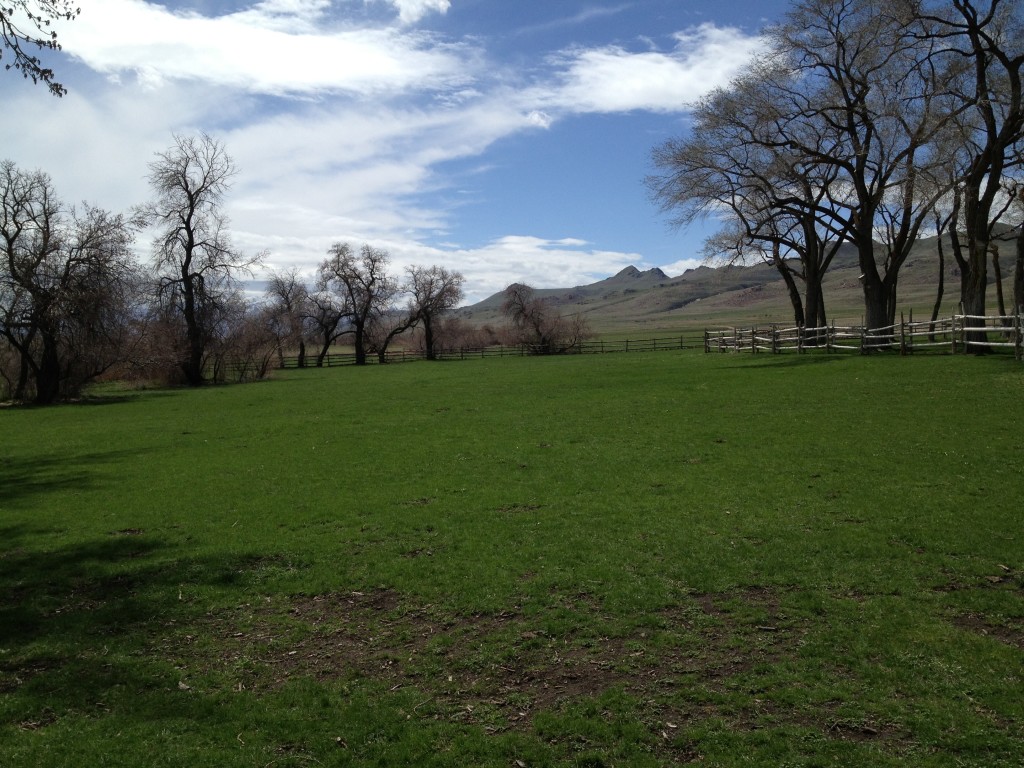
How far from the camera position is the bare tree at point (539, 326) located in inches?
3238

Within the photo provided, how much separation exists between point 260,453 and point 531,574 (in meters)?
10.9

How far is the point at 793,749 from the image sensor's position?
443 cm

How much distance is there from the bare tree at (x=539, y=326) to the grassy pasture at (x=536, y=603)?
218 ft

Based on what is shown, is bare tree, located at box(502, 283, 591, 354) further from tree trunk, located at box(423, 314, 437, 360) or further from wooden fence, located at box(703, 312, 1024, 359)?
wooden fence, located at box(703, 312, 1024, 359)

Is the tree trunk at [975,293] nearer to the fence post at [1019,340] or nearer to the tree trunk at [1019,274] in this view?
the tree trunk at [1019,274]

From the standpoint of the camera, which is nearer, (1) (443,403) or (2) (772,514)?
(2) (772,514)

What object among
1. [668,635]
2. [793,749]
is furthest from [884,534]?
[793,749]

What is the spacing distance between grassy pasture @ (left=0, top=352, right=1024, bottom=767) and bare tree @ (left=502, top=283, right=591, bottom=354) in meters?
66.4

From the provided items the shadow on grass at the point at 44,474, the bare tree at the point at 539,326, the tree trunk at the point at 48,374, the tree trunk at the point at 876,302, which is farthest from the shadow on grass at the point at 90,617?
the bare tree at the point at 539,326

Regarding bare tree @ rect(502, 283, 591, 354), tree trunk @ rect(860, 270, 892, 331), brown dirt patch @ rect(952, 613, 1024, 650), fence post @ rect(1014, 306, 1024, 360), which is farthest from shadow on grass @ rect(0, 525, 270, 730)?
bare tree @ rect(502, 283, 591, 354)

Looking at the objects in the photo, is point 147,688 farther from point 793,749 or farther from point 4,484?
point 4,484

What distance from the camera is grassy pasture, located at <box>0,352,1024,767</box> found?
479cm

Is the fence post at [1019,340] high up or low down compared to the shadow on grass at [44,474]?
up

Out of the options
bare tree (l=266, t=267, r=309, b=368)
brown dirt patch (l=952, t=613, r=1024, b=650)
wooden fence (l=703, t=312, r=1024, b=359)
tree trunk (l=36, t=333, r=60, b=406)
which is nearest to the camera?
brown dirt patch (l=952, t=613, r=1024, b=650)
